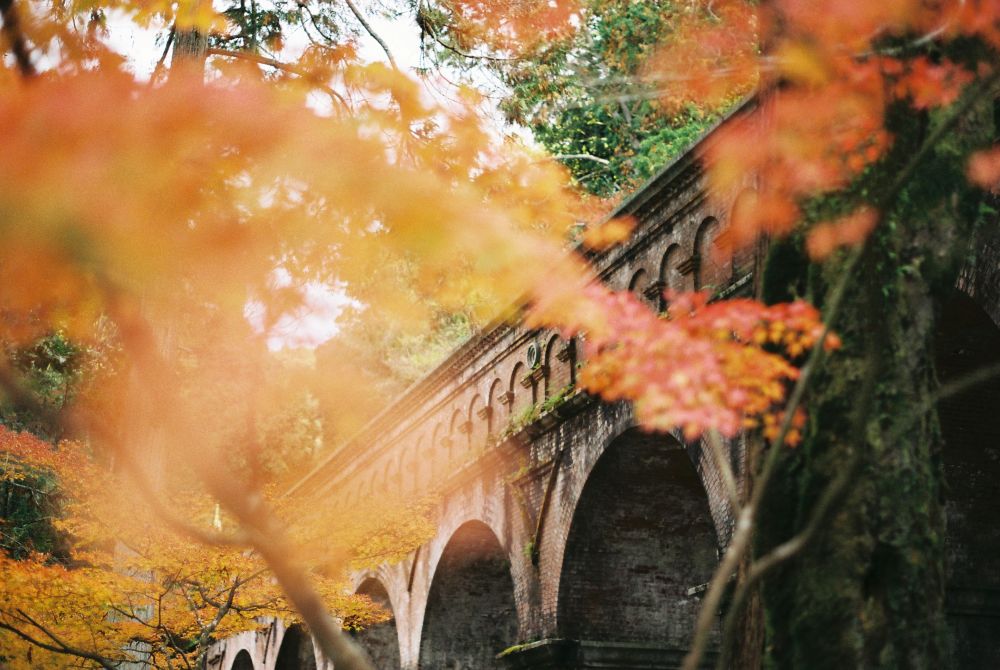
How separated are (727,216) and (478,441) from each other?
18.2 ft

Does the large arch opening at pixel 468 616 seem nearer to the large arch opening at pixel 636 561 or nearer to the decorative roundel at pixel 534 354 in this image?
the decorative roundel at pixel 534 354

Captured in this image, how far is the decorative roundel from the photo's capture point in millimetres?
12078

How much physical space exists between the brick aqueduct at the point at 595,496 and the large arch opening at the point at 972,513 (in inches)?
0.5

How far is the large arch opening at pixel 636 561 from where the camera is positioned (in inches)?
416

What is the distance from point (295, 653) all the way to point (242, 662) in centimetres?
463

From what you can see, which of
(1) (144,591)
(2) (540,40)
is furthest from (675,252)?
(1) (144,591)

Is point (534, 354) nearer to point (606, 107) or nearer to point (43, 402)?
point (606, 107)

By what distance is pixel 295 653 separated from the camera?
21984 millimetres

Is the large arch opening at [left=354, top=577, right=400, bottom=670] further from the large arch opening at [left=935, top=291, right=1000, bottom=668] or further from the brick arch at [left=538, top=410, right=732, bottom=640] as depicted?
the large arch opening at [left=935, top=291, right=1000, bottom=668]

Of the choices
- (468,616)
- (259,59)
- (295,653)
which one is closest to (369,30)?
(259,59)

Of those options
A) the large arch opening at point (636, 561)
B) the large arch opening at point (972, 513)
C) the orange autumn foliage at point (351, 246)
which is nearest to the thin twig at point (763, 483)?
the orange autumn foliage at point (351, 246)

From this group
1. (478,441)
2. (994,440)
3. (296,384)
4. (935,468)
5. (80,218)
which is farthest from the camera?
(296,384)

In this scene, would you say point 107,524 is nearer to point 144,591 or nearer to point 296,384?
point 144,591

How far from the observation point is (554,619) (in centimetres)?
1076
